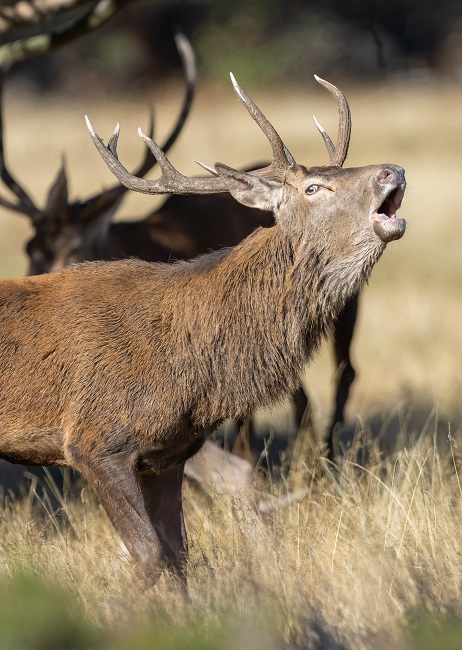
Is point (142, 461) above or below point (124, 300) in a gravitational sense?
below

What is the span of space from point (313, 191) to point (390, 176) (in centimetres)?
43

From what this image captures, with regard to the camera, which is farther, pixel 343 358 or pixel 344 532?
pixel 343 358

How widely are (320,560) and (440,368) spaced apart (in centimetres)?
604

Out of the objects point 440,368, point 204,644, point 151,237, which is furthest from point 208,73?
point 204,644

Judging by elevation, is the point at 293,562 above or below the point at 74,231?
below

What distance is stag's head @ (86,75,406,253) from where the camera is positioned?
474 cm

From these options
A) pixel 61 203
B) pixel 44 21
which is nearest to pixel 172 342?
pixel 44 21

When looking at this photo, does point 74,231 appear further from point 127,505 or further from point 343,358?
point 127,505

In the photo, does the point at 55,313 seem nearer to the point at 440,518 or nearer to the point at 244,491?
the point at 244,491

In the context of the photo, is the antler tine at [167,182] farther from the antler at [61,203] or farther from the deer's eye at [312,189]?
the antler at [61,203]

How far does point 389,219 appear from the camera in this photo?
4730mm

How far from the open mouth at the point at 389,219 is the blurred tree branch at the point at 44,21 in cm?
268

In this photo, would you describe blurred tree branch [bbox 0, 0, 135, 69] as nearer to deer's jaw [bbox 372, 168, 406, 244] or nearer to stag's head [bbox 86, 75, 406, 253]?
stag's head [bbox 86, 75, 406, 253]

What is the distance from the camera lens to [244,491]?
594cm
